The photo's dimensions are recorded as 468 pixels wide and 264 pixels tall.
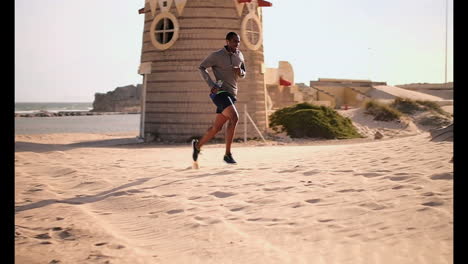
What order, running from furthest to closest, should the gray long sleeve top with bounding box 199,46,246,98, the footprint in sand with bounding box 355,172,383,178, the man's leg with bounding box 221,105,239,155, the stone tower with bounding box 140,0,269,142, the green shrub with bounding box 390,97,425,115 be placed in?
1. the green shrub with bounding box 390,97,425,115
2. the stone tower with bounding box 140,0,269,142
3. the gray long sleeve top with bounding box 199,46,246,98
4. the man's leg with bounding box 221,105,239,155
5. the footprint in sand with bounding box 355,172,383,178

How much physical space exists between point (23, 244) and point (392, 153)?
462cm

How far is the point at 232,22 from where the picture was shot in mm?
15297

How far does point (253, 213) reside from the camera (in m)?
4.72

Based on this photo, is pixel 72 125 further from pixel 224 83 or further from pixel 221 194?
pixel 221 194

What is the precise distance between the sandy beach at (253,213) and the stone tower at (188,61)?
7.74m

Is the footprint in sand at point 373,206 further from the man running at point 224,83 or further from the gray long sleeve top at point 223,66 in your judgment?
the gray long sleeve top at point 223,66

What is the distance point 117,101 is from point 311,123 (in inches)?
2577

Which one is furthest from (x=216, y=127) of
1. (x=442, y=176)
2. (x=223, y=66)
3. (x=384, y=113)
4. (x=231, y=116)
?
(x=384, y=113)

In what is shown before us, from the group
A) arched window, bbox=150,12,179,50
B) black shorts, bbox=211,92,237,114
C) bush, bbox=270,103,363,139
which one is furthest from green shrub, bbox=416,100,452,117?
black shorts, bbox=211,92,237,114

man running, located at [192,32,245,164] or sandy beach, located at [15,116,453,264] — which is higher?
man running, located at [192,32,245,164]

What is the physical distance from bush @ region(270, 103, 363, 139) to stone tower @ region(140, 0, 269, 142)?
6.70ft

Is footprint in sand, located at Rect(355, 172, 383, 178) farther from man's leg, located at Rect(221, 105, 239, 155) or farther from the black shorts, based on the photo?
the black shorts

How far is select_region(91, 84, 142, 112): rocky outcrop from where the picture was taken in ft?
253
